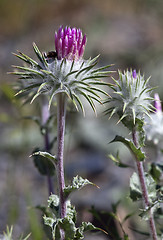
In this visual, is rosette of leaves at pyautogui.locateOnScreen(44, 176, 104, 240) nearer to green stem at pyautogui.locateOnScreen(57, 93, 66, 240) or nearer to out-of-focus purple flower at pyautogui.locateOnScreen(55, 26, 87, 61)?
green stem at pyautogui.locateOnScreen(57, 93, 66, 240)

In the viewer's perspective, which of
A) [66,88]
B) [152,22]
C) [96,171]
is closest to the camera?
[66,88]

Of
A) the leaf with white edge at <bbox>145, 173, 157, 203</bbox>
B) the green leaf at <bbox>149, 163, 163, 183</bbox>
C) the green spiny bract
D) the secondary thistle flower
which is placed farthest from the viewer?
the secondary thistle flower

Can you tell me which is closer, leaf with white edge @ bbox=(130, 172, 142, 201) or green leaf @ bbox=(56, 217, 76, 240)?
green leaf @ bbox=(56, 217, 76, 240)

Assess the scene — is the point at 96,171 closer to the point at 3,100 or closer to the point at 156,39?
the point at 3,100

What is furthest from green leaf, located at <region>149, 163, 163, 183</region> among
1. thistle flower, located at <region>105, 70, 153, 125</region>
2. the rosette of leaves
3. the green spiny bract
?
the green spiny bract

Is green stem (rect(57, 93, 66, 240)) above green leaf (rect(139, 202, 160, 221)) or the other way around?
above

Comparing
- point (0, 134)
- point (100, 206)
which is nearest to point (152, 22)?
point (0, 134)

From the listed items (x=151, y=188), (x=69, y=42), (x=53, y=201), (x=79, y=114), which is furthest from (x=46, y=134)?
(x=79, y=114)
